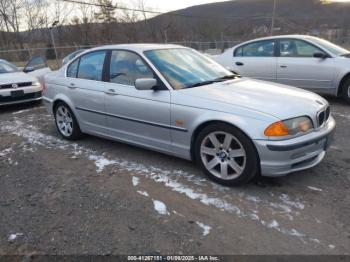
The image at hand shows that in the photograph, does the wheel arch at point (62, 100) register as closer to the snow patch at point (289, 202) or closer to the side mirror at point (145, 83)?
the side mirror at point (145, 83)

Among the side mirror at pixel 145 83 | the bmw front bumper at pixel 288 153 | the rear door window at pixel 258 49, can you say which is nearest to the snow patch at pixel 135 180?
the side mirror at pixel 145 83

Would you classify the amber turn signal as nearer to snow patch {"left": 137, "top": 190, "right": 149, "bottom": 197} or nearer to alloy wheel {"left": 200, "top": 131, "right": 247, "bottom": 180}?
alloy wheel {"left": 200, "top": 131, "right": 247, "bottom": 180}

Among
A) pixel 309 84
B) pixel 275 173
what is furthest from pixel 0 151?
pixel 309 84

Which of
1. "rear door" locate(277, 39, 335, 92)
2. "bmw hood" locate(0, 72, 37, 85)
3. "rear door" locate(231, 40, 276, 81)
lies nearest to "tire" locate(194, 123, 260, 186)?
"rear door" locate(277, 39, 335, 92)

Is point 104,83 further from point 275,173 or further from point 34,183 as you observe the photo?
point 275,173

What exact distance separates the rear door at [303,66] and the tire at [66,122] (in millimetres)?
4810

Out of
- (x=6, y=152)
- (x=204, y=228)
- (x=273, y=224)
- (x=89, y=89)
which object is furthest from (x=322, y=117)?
(x=6, y=152)

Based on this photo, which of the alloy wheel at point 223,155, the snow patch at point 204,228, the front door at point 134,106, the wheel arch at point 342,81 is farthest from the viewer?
the wheel arch at point 342,81

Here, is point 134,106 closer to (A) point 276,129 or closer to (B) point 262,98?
(B) point 262,98

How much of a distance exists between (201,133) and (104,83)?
71.3 inches

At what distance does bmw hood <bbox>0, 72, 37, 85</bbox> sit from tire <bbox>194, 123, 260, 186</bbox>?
6229 millimetres

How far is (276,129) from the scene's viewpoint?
3467mm

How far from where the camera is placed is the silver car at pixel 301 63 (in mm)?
7379

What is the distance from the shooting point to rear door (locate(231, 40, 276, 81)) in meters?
8.18
